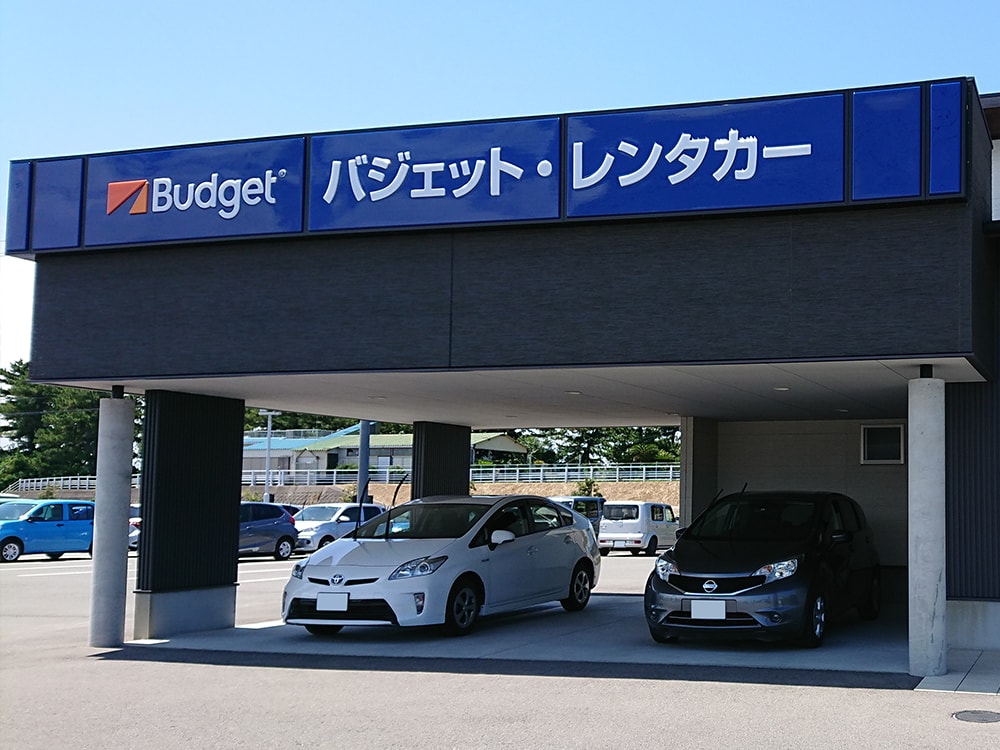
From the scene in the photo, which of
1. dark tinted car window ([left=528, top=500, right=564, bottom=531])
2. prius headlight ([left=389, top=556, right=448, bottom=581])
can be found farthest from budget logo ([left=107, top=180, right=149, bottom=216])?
dark tinted car window ([left=528, top=500, right=564, bottom=531])

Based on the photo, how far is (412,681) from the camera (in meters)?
10.1

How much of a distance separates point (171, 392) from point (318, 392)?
1.64 meters

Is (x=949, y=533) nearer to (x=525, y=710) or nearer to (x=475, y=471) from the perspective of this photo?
(x=525, y=710)

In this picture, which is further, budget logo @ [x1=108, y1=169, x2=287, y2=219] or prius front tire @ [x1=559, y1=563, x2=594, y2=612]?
prius front tire @ [x1=559, y1=563, x2=594, y2=612]

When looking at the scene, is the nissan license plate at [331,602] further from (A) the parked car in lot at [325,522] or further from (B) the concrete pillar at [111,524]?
(A) the parked car in lot at [325,522]

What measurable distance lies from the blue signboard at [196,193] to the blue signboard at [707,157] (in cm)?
295

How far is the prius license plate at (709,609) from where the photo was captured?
1145 cm

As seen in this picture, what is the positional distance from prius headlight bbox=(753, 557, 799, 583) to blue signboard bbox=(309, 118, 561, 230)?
13.0ft

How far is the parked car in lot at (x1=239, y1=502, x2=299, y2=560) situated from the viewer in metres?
29.2

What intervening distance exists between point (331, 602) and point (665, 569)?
3425 mm

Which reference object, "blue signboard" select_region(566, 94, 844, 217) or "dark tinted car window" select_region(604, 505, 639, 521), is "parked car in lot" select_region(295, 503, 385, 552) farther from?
"blue signboard" select_region(566, 94, 844, 217)

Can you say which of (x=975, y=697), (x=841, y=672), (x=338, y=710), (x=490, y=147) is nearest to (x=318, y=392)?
(x=490, y=147)

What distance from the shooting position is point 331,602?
40.5 ft

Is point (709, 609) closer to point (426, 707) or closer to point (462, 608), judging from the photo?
point (462, 608)
